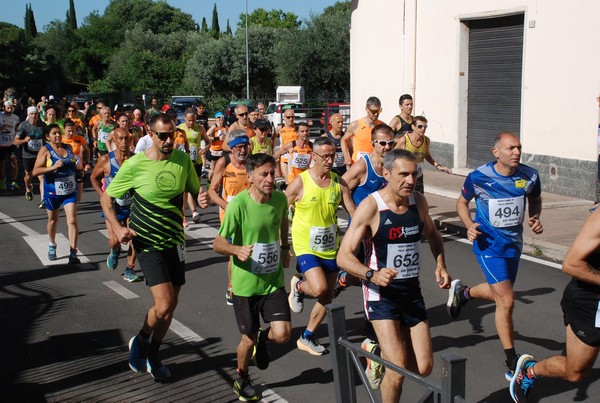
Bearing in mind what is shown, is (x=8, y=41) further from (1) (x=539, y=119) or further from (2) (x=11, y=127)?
(1) (x=539, y=119)

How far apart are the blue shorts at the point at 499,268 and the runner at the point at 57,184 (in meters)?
5.91

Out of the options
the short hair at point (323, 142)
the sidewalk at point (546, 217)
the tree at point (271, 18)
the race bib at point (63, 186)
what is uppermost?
the tree at point (271, 18)

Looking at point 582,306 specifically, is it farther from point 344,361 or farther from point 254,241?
point 254,241

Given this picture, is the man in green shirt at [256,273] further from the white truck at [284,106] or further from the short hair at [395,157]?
the white truck at [284,106]

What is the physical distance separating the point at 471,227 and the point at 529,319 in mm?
1780

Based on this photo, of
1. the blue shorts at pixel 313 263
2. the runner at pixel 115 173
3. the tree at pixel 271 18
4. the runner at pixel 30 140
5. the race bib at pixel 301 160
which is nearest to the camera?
the blue shorts at pixel 313 263

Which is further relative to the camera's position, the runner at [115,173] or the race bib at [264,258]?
A: the runner at [115,173]

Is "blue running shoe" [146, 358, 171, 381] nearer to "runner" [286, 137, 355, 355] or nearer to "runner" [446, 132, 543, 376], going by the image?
"runner" [286, 137, 355, 355]

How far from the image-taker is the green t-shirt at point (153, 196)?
602cm

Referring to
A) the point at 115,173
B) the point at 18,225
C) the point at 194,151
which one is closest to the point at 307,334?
the point at 115,173

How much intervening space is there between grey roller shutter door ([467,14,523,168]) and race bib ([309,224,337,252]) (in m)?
12.2

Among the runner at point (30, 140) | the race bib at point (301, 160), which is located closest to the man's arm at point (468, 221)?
the race bib at point (301, 160)

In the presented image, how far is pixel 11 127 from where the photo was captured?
58.5 feet

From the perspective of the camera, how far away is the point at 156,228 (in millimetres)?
6023
